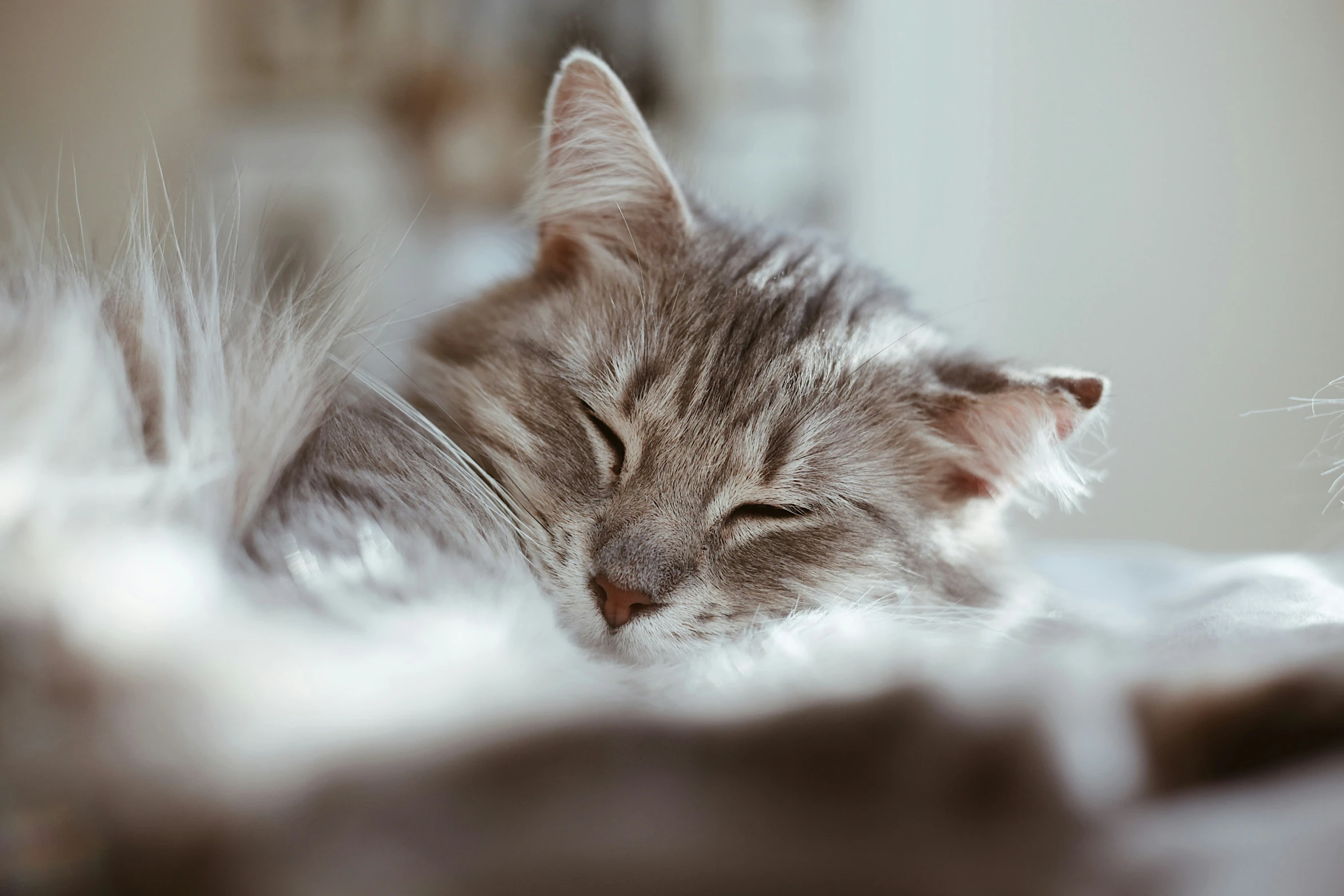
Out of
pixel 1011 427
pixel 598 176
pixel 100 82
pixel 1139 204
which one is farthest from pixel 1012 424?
pixel 100 82

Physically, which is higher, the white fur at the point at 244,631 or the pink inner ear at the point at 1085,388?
the white fur at the point at 244,631

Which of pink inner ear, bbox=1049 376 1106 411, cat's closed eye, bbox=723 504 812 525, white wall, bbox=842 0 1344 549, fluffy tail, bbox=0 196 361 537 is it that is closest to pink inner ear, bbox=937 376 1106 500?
pink inner ear, bbox=1049 376 1106 411

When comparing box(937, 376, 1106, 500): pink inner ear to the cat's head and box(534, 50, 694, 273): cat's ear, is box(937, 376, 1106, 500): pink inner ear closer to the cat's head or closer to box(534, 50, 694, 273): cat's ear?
the cat's head

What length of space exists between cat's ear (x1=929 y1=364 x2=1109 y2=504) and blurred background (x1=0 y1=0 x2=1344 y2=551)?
29cm

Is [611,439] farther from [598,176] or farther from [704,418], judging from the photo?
[598,176]

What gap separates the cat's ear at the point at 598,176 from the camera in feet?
3.64

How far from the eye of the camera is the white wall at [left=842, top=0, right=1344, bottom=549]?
2.42m

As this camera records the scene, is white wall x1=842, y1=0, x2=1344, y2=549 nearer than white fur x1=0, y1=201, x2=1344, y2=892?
No

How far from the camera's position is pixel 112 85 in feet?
14.6

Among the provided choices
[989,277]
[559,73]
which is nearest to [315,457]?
[559,73]

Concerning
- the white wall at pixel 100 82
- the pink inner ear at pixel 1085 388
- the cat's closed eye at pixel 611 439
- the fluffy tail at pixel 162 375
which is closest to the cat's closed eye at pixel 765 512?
the cat's closed eye at pixel 611 439

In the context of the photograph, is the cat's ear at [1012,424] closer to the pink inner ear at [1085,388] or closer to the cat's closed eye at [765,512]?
the pink inner ear at [1085,388]

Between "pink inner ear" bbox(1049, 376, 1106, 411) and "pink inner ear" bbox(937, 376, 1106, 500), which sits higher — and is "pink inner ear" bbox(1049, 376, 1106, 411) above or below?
above

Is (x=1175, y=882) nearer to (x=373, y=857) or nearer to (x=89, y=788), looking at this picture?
(x=373, y=857)
